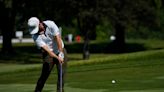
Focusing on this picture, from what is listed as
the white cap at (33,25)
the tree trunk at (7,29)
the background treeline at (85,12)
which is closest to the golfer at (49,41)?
the white cap at (33,25)

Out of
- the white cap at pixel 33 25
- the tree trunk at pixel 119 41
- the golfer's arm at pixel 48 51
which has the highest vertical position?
the white cap at pixel 33 25

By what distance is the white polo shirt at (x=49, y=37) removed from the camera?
11587mm

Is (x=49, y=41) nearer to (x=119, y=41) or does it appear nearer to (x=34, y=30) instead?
(x=34, y=30)

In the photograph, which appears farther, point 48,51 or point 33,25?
point 48,51

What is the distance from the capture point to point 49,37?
38.5 ft

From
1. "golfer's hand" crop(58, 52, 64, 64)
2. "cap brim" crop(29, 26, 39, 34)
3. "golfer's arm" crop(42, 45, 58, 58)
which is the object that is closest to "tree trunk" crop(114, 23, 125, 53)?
"golfer's hand" crop(58, 52, 64, 64)

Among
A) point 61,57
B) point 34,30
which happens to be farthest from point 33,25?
point 61,57

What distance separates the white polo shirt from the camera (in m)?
11.6

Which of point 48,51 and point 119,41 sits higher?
point 48,51

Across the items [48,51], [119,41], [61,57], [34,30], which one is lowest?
[119,41]

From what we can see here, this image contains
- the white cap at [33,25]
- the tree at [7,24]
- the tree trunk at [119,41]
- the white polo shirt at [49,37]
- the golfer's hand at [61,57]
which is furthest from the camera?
the tree trunk at [119,41]

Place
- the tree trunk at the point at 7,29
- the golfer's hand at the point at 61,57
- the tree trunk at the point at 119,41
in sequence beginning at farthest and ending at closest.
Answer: the tree trunk at the point at 119,41 → the tree trunk at the point at 7,29 → the golfer's hand at the point at 61,57

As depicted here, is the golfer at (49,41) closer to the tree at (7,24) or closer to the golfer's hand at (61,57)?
the golfer's hand at (61,57)

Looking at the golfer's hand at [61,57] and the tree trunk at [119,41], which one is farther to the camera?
the tree trunk at [119,41]
